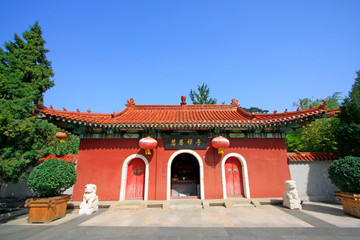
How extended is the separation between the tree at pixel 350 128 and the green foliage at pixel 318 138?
1.32 ft

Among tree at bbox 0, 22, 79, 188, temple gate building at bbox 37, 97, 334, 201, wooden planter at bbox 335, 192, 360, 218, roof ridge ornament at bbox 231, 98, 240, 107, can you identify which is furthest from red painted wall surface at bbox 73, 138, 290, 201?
roof ridge ornament at bbox 231, 98, 240, 107

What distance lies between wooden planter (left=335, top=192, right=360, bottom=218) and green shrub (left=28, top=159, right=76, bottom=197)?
839 centimetres

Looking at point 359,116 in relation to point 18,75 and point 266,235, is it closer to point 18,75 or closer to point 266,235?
point 266,235

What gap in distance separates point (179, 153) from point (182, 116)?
218 cm

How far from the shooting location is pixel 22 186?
7.37m

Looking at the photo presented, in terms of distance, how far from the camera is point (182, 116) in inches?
339

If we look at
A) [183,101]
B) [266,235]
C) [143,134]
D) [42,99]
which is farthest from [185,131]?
[42,99]

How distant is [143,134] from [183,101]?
3.54 metres

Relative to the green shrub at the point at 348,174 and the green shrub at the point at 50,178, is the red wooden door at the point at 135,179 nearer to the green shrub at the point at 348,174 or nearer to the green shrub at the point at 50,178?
the green shrub at the point at 50,178

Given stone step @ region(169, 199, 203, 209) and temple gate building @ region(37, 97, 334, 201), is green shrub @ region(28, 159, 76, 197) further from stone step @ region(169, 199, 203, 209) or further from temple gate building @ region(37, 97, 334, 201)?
stone step @ region(169, 199, 203, 209)

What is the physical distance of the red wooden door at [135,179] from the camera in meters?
7.10

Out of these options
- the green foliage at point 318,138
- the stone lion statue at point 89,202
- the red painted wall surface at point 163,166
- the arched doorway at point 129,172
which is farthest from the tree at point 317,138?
the stone lion statue at point 89,202

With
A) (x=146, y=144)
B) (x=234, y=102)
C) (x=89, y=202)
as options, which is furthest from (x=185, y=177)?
(x=234, y=102)

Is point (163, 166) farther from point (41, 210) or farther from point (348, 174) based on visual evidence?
point (348, 174)
